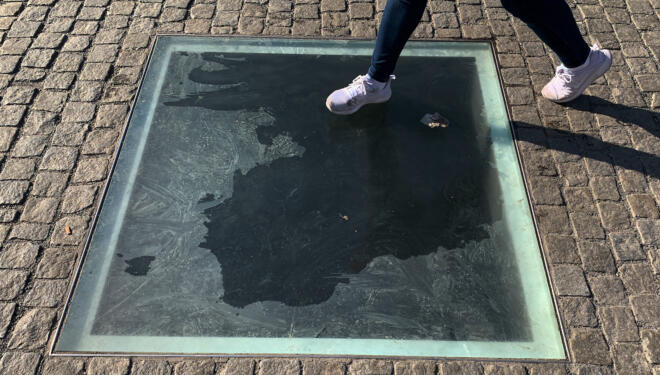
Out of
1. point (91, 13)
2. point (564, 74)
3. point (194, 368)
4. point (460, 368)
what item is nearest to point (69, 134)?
point (91, 13)

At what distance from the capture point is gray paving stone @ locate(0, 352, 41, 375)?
265cm

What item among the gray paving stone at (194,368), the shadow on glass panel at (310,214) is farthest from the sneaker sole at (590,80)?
the gray paving stone at (194,368)

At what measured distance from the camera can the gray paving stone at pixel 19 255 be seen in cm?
301

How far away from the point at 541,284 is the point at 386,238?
87 cm

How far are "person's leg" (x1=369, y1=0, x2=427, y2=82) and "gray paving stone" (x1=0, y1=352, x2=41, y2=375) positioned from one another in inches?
99.3

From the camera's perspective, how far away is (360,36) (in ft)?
13.9

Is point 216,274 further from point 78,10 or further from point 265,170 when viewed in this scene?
point 78,10

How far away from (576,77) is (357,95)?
4.77 ft

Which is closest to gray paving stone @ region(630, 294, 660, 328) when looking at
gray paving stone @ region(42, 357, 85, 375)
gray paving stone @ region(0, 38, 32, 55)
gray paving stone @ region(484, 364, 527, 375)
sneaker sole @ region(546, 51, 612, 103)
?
gray paving stone @ region(484, 364, 527, 375)

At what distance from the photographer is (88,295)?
2910 millimetres

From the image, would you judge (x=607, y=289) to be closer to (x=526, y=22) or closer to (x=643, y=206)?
(x=643, y=206)

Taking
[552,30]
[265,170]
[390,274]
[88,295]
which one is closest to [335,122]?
[265,170]

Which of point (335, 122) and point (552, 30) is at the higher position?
point (552, 30)

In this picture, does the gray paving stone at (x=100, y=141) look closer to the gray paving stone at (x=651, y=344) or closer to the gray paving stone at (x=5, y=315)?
the gray paving stone at (x=5, y=315)
